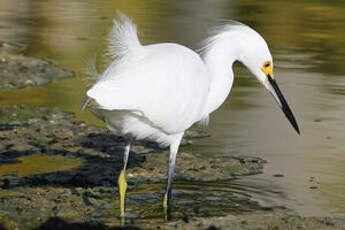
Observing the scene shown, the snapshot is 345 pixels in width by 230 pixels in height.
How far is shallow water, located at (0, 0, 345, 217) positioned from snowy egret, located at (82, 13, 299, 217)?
0.86 meters

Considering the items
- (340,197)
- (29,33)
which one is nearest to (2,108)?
(340,197)

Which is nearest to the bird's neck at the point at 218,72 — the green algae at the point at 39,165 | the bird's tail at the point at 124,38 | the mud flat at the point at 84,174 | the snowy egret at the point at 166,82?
the snowy egret at the point at 166,82

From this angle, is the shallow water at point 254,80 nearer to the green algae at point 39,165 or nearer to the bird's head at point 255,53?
the bird's head at point 255,53

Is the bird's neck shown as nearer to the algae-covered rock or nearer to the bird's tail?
the bird's tail

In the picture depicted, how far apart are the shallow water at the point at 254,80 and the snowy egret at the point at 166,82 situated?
861 mm

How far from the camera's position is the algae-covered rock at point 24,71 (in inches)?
381

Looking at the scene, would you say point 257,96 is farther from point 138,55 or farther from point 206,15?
point 206,15

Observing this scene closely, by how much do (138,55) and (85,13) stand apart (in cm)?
1121

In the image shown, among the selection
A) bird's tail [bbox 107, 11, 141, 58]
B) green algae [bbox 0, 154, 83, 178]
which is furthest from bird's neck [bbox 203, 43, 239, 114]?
green algae [bbox 0, 154, 83, 178]

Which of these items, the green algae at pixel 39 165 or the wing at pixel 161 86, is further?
the green algae at pixel 39 165

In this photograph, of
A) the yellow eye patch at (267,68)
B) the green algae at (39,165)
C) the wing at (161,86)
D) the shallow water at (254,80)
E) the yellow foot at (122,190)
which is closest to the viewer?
the wing at (161,86)

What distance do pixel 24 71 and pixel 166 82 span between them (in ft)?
17.1

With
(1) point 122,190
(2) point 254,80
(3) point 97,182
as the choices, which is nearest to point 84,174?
(3) point 97,182

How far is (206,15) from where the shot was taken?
650 inches
